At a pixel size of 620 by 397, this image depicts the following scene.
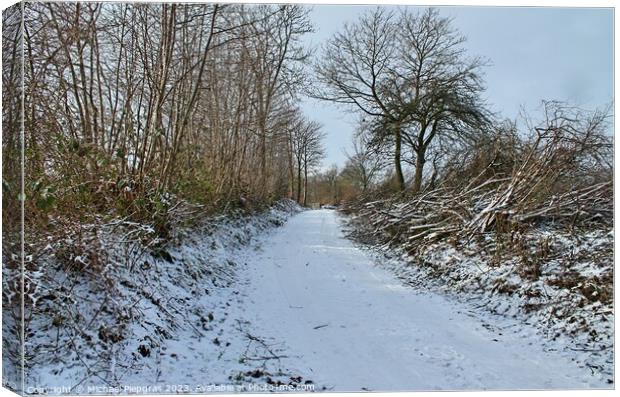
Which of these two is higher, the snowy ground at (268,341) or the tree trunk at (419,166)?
the tree trunk at (419,166)

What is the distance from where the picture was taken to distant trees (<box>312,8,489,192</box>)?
352 centimetres

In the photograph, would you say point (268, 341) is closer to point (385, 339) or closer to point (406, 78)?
point (385, 339)

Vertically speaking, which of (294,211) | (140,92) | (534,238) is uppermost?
(140,92)

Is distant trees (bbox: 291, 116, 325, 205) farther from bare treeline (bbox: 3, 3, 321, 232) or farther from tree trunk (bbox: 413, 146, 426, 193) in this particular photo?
tree trunk (bbox: 413, 146, 426, 193)

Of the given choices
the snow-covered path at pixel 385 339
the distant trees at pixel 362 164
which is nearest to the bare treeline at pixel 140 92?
the distant trees at pixel 362 164

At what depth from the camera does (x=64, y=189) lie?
3363 mm

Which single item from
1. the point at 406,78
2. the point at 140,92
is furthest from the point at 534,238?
the point at 140,92

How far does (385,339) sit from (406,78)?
242cm

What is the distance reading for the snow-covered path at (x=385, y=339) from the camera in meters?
2.82

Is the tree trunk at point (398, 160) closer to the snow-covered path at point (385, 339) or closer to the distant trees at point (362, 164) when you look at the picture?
the distant trees at point (362, 164)

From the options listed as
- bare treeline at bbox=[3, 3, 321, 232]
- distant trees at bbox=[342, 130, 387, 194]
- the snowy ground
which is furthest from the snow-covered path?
bare treeline at bbox=[3, 3, 321, 232]

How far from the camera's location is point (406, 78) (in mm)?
→ 3912

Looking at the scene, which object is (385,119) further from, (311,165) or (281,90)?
(281,90)

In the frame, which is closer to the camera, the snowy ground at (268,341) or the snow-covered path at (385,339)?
the snowy ground at (268,341)
